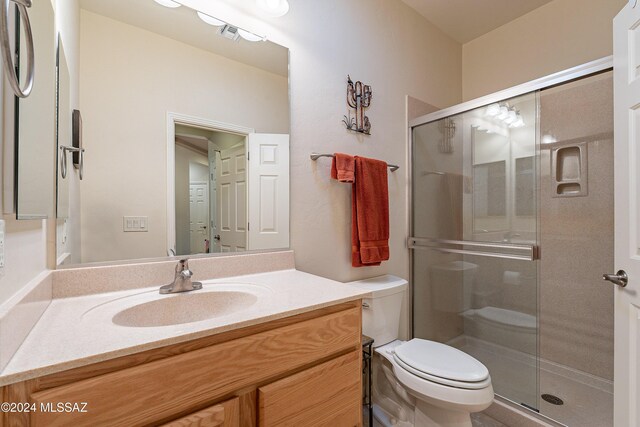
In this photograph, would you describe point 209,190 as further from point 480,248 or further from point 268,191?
point 480,248

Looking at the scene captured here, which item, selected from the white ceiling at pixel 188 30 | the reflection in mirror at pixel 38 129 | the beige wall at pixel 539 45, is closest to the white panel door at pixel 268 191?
the white ceiling at pixel 188 30

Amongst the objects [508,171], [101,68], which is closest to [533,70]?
[508,171]

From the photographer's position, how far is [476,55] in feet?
8.27

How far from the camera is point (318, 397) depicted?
0.89 metres

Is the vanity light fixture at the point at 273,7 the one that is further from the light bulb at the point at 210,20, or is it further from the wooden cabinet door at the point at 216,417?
the wooden cabinet door at the point at 216,417

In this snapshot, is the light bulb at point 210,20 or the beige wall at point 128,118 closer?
the beige wall at point 128,118

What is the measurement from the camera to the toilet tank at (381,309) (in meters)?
1.52

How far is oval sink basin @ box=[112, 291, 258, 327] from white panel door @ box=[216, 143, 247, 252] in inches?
11.0

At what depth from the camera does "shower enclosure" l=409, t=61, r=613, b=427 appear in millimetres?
1670

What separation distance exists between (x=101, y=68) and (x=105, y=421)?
113 centimetres

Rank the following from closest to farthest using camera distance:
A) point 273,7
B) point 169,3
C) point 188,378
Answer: point 188,378, point 169,3, point 273,7

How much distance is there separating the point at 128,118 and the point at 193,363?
0.94 metres

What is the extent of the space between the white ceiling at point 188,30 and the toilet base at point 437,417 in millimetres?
1772

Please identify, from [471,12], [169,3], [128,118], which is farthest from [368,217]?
[471,12]
